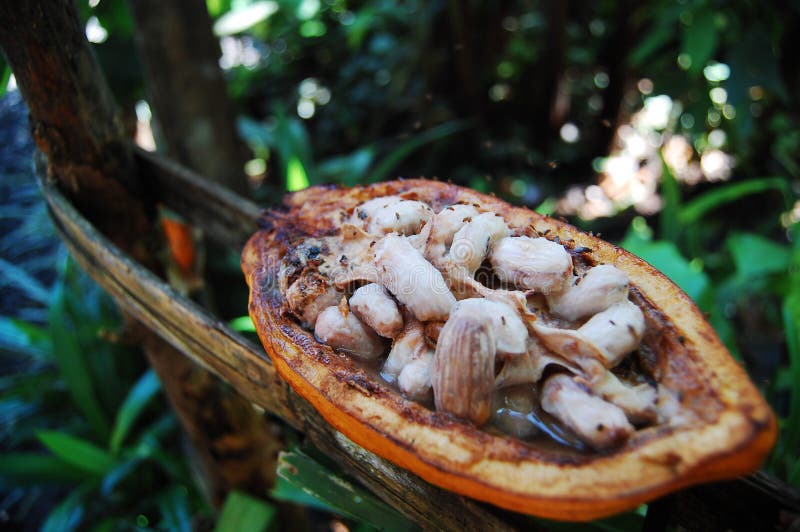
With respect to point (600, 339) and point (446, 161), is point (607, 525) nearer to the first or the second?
point (600, 339)

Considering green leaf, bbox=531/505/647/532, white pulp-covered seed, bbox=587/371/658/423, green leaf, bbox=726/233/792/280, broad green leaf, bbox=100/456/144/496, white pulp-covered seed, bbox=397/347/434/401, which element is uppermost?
white pulp-covered seed, bbox=397/347/434/401

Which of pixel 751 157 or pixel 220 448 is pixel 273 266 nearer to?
pixel 220 448

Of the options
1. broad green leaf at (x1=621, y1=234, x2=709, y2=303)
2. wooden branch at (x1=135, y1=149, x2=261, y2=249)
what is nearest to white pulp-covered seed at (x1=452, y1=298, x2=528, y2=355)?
wooden branch at (x1=135, y1=149, x2=261, y2=249)

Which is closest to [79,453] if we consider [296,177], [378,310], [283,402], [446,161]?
[296,177]

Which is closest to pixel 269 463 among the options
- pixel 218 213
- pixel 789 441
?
pixel 218 213

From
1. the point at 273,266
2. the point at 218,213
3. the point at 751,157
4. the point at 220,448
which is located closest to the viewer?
the point at 273,266

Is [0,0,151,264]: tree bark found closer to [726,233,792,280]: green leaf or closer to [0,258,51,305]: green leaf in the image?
[0,258,51,305]: green leaf

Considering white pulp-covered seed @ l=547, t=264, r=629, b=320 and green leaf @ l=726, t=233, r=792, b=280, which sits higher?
white pulp-covered seed @ l=547, t=264, r=629, b=320

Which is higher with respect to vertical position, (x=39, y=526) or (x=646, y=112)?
(x=646, y=112)
